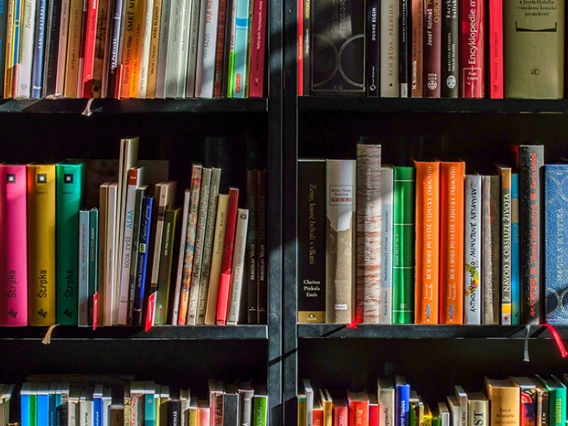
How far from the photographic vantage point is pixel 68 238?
5.15ft

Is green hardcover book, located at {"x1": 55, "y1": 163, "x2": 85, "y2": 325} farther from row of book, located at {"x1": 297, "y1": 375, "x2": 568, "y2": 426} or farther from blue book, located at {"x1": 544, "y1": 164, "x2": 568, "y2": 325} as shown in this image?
blue book, located at {"x1": 544, "y1": 164, "x2": 568, "y2": 325}

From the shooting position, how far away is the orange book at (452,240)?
1586 millimetres

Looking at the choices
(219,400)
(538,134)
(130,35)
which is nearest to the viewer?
(130,35)

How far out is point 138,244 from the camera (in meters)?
1.56

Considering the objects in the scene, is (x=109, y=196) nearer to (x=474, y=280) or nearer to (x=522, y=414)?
(x=474, y=280)

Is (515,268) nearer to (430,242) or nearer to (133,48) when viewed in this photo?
(430,242)

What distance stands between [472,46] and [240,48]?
1.45 feet

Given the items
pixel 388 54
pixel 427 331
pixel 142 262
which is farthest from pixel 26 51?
pixel 427 331

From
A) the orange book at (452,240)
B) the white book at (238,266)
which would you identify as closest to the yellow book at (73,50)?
the white book at (238,266)

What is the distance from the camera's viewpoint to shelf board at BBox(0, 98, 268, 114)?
151 cm

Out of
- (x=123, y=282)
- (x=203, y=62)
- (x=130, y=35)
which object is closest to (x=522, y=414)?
(x=123, y=282)

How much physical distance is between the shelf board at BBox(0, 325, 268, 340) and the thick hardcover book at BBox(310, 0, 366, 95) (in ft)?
1.59

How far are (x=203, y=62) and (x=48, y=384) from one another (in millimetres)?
758

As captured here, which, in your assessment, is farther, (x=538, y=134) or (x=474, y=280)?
(x=538, y=134)
